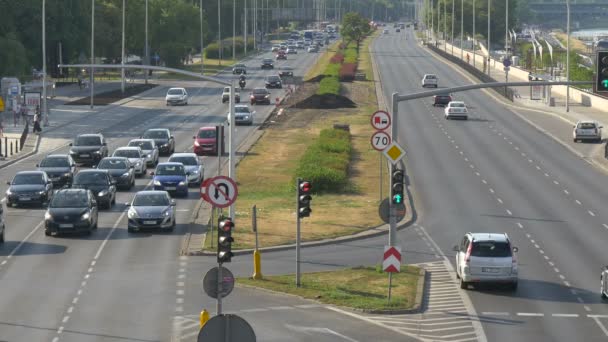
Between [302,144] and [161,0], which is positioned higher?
[161,0]

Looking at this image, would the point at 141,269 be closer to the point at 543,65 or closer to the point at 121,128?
the point at 121,128

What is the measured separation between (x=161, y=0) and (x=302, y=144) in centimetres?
8823

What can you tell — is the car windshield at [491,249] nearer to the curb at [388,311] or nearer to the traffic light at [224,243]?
the curb at [388,311]

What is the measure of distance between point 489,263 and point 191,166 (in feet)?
85.7

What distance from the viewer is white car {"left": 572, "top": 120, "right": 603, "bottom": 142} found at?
8081cm

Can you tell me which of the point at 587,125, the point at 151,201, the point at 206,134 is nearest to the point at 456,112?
the point at 587,125

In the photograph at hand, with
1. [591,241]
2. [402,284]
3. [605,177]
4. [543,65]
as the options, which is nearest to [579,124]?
[605,177]

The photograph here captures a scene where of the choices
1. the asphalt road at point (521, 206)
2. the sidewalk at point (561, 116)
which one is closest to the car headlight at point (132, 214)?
the asphalt road at point (521, 206)

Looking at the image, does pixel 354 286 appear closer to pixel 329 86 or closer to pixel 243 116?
pixel 243 116

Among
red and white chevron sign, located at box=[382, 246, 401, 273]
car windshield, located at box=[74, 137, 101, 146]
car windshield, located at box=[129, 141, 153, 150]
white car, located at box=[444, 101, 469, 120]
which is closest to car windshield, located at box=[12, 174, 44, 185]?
car windshield, located at box=[129, 141, 153, 150]

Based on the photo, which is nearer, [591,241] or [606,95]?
[591,241]

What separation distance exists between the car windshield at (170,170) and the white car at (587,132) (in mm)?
31256

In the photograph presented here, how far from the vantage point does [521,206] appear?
55781mm

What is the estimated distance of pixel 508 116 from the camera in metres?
99.3
